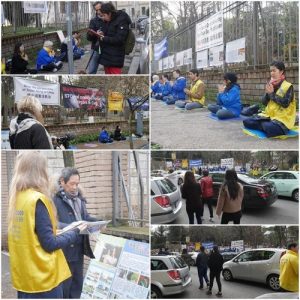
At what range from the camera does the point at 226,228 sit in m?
3.48

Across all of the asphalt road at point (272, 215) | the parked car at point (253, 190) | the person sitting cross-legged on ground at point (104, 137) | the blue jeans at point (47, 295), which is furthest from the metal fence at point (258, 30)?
the blue jeans at point (47, 295)

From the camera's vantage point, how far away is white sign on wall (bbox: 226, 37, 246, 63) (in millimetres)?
3801

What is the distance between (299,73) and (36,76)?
1.93 metres

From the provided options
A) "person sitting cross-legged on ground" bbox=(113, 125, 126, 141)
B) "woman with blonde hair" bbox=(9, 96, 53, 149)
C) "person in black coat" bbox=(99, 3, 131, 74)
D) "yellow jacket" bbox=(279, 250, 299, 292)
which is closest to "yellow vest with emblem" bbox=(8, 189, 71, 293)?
"woman with blonde hair" bbox=(9, 96, 53, 149)

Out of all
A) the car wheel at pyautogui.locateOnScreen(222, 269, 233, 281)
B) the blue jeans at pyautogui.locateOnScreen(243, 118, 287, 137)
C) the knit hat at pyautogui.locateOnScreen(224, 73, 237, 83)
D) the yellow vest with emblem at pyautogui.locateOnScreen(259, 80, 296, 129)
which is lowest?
the car wheel at pyautogui.locateOnScreen(222, 269, 233, 281)

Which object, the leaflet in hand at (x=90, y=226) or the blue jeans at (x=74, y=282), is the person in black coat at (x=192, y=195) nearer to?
the leaflet in hand at (x=90, y=226)

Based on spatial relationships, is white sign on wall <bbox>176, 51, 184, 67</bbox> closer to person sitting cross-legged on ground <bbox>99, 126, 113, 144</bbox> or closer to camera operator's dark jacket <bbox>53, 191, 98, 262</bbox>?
person sitting cross-legged on ground <bbox>99, 126, 113, 144</bbox>

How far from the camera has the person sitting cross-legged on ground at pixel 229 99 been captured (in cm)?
382

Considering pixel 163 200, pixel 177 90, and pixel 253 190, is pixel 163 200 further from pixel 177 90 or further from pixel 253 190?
pixel 177 90

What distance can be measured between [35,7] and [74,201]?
1.44 metres

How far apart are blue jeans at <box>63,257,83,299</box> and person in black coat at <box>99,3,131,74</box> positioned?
1.41 m

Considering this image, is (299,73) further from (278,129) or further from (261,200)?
(261,200)

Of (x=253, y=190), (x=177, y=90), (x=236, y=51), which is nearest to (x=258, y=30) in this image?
(x=236, y=51)

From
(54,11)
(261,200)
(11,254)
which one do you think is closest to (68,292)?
(11,254)
